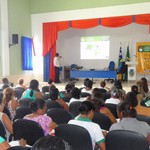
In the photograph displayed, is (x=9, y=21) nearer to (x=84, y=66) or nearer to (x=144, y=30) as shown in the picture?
(x=84, y=66)

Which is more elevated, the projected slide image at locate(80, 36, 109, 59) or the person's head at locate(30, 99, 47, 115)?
the projected slide image at locate(80, 36, 109, 59)

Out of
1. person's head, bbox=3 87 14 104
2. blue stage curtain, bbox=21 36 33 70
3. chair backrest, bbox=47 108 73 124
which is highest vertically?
blue stage curtain, bbox=21 36 33 70

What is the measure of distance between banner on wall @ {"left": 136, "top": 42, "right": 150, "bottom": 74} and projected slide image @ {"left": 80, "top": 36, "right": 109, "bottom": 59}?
1779 millimetres

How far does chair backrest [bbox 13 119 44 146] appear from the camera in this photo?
2312 mm

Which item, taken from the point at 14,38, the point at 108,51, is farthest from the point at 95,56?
the point at 14,38

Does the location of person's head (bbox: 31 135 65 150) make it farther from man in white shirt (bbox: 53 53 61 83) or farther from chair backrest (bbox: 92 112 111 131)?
man in white shirt (bbox: 53 53 61 83)

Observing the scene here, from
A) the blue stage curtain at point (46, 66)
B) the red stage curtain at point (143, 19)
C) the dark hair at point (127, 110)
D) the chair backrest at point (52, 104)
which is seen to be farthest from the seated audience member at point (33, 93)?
the blue stage curtain at point (46, 66)

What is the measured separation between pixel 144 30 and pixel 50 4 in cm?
478

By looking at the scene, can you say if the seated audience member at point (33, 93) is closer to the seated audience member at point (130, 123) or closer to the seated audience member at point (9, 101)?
the seated audience member at point (9, 101)

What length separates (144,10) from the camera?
28.7 ft

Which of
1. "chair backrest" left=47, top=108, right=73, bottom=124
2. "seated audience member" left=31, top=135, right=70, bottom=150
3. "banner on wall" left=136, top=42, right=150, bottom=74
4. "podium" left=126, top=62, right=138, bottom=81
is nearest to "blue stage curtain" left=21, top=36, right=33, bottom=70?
"podium" left=126, top=62, right=138, bottom=81

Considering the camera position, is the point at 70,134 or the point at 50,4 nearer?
the point at 70,134

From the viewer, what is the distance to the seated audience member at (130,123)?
2.23m

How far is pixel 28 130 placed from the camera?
2342 mm
